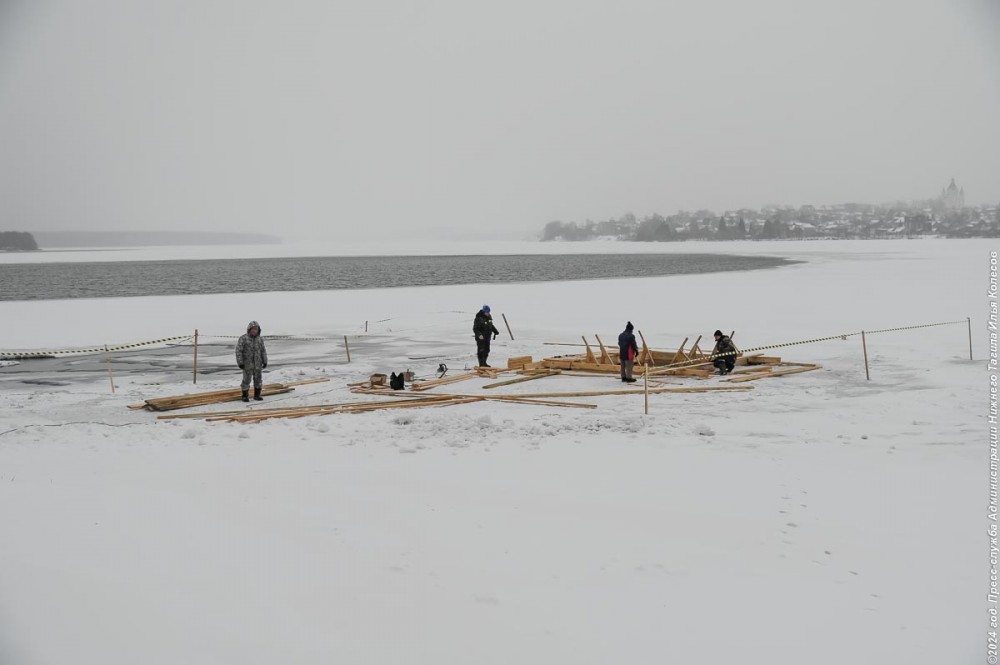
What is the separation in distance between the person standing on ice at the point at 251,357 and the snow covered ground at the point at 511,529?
0.69m

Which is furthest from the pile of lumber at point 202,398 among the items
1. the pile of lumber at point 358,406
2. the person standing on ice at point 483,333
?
A: the person standing on ice at point 483,333

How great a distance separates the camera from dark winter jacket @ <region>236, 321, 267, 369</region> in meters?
14.3

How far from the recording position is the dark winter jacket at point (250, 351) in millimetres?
14266

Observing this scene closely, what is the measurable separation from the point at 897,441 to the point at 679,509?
14.4 ft

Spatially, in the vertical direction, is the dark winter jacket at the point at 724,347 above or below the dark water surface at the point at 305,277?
below

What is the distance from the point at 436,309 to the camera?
1393 inches

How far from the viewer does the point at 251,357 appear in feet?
47.3

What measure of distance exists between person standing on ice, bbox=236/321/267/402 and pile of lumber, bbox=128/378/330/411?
314 mm

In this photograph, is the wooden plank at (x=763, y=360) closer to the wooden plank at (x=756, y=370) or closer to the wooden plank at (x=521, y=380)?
the wooden plank at (x=756, y=370)

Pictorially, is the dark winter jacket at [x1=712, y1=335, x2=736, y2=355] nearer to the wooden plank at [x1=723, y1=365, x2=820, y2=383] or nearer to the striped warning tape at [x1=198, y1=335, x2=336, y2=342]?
the wooden plank at [x1=723, y1=365, x2=820, y2=383]

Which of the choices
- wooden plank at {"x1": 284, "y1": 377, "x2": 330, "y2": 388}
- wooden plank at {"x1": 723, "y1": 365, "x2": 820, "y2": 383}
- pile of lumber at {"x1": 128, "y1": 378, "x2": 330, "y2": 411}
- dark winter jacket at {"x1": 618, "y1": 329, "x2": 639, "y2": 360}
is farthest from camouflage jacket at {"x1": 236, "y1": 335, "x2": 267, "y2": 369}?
wooden plank at {"x1": 723, "y1": 365, "x2": 820, "y2": 383}

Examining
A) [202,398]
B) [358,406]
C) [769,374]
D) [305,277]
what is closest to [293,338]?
[202,398]

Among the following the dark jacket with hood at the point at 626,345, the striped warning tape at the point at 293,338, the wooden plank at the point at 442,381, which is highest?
the dark jacket with hood at the point at 626,345

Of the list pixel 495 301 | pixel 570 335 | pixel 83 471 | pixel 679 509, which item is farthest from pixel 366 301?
pixel 679 509
